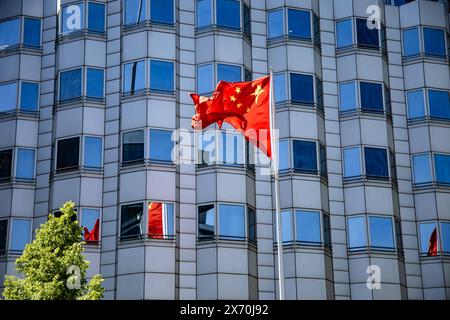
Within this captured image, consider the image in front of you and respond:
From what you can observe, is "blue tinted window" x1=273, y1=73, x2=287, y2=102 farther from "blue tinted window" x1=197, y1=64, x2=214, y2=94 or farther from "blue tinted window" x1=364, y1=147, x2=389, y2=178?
"blue tinted window" x1=364, y1=147, x2=389, y2=178

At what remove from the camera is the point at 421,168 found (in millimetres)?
39250

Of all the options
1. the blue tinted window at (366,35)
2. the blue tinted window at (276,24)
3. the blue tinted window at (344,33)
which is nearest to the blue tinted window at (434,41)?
the blue tinted window at (366,35)

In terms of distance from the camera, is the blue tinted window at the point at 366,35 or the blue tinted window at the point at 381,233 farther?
the blue tinted window at the point at 366,35

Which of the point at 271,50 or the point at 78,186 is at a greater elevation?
the point at 271,50

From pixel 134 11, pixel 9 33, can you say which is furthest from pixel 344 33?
pixel 9 33

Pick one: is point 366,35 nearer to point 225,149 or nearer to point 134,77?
point 225,149

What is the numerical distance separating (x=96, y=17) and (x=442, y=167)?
20.4 m

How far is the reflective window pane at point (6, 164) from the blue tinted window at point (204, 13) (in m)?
12.1

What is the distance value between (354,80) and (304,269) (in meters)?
11.1

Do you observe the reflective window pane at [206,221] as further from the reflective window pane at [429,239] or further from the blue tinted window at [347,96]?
the reflective window pane at [429,239]

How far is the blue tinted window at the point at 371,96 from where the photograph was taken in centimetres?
3919

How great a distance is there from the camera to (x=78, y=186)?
116 ft
